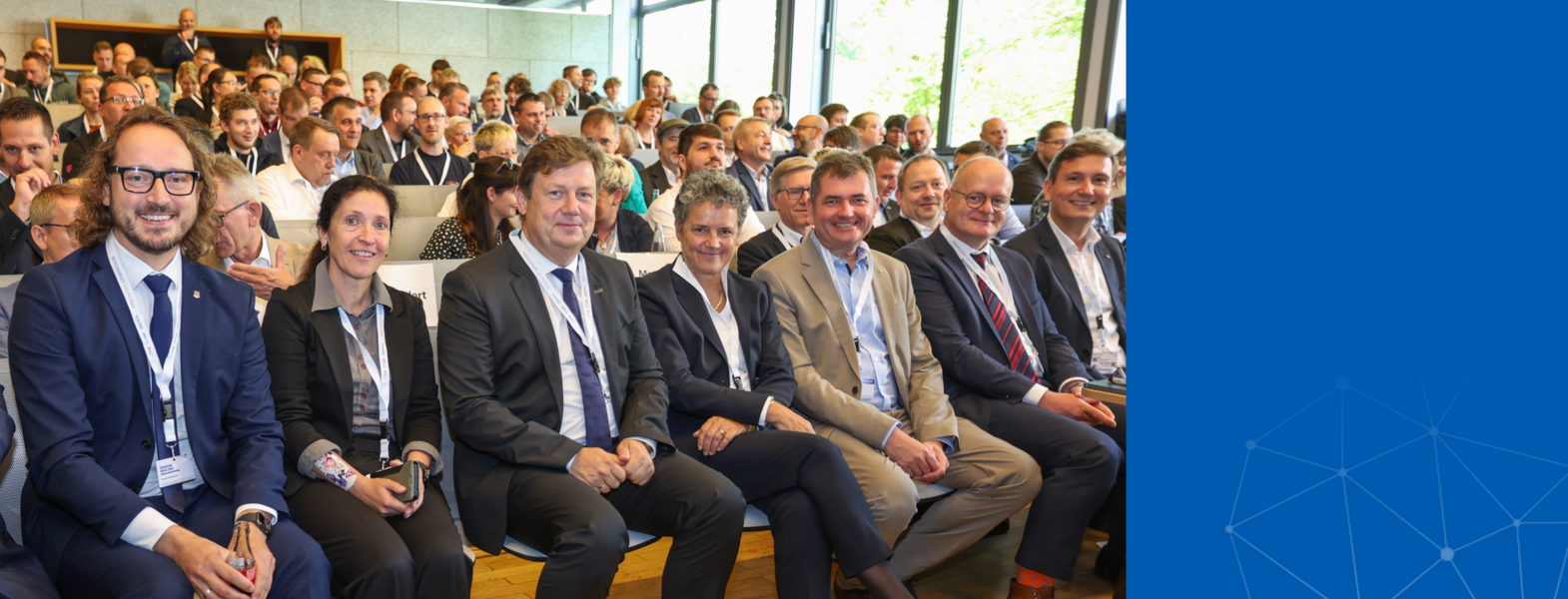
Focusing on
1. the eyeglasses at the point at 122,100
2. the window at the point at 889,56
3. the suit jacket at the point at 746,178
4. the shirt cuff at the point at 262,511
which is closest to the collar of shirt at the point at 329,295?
the shirt cuff at the point at 262,511

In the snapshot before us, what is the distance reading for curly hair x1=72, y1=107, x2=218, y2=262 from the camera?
72.1 inches

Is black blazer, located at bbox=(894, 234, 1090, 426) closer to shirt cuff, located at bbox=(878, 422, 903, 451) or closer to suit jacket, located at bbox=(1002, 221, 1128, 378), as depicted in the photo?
suit jacket, located at bbox=(1002, 221, 1128, 378)

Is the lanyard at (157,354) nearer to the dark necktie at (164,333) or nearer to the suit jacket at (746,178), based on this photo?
the dark necktie at (164,333)

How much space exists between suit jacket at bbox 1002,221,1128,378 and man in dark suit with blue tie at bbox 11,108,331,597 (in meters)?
2.23

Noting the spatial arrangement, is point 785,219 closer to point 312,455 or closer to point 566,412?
point 566,412

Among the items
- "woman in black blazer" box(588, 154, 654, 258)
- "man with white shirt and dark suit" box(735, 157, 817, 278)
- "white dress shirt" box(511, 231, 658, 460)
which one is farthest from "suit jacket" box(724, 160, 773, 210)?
"white dress shirt" box(511, 231, 658, 460)

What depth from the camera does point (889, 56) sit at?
1142 cm

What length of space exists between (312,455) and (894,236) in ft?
7.77

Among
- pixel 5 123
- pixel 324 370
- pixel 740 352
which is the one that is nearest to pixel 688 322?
pixel 740 352

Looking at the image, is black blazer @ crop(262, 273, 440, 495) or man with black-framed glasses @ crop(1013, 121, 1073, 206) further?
man with black-framed glasses @ crop(1013, 121, 1073, 206)

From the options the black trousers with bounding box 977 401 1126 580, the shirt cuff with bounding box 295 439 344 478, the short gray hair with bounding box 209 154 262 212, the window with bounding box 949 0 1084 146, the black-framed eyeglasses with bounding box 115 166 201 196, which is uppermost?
the window with bounding box 949 0 1084 146

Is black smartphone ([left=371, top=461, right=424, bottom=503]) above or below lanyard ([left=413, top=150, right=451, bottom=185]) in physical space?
below

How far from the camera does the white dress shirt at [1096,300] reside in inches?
132

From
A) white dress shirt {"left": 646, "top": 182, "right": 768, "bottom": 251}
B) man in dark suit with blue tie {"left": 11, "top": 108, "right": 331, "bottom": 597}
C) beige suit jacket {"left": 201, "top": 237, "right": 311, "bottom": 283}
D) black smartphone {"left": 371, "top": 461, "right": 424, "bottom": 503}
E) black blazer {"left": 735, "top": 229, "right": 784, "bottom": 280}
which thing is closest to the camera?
man in dark suit with blue tie {"left": 11, "top": 108, "right": 331, "bottom": 597}
